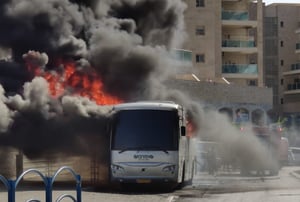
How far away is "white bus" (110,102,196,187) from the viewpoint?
21.4m

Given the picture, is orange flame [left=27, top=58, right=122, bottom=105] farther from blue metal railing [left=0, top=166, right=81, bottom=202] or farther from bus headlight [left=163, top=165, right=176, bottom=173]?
blue metal railing [left=0, top=166, right=81, bottom=202]

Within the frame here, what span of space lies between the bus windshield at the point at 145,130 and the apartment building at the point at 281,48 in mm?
68104

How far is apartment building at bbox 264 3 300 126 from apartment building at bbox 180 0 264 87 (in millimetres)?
18501

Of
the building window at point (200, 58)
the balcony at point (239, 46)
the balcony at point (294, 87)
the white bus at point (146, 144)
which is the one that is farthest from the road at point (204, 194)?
the balcony at point (294, 87)

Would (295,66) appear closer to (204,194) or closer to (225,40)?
(225,40)

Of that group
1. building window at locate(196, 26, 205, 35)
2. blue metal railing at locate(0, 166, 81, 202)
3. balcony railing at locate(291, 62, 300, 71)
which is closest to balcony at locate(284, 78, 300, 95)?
balcony railing at locate(291, 62, 300, 71)

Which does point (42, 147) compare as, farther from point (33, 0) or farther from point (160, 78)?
point (160, 78)

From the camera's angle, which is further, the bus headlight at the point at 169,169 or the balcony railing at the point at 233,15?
the balcony railing at the point at 233,15

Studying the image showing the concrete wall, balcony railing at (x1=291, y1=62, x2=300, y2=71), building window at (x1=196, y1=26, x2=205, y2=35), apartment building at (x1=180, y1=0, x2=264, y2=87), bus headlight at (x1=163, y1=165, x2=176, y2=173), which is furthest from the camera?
balcony railing at (x1=291, y1=62, x2=300, y2=71)

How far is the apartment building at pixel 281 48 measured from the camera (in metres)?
88.5

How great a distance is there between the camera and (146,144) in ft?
70.8

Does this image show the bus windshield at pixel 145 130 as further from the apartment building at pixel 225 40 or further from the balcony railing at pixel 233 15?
the balcony railing at pixel 233 15

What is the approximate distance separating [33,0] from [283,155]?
1874 centimetres

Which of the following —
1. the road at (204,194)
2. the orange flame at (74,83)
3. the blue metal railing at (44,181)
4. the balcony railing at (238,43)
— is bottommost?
the road at (204,194)
